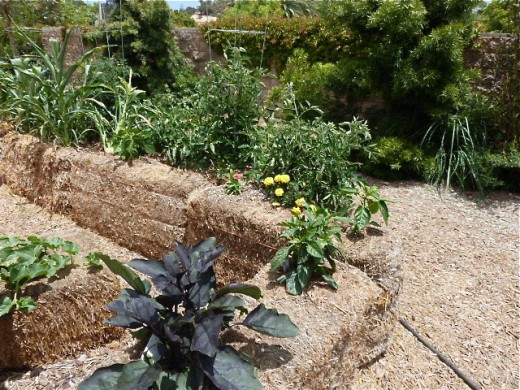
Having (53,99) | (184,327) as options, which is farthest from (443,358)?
(53,99)

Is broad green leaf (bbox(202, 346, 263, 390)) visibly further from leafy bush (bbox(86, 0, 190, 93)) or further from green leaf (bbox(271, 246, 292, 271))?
leafy bush (bbox(86, 0, 190, 93))

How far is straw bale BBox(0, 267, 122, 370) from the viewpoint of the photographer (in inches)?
78.6

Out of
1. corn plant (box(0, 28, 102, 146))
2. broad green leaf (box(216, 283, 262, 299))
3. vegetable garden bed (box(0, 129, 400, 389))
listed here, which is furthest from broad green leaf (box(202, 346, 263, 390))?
corn plant (box(0, 28, 102, 146))

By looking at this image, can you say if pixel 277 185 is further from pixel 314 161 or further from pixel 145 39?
pixel 145 39

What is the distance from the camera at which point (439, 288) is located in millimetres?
2732

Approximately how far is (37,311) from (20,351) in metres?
0.22

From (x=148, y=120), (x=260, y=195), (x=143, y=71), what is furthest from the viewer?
(x=143, y=71)

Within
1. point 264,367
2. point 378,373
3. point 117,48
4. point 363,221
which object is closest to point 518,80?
point 363,221

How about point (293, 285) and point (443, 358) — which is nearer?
point (293, 285)

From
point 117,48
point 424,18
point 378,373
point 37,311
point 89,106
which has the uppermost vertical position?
point 424,18

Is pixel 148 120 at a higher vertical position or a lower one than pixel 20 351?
higher

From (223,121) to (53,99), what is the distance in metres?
1.74

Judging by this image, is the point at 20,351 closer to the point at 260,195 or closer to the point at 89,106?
the point at 260,195

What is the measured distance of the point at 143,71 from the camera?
5723 millimetres
